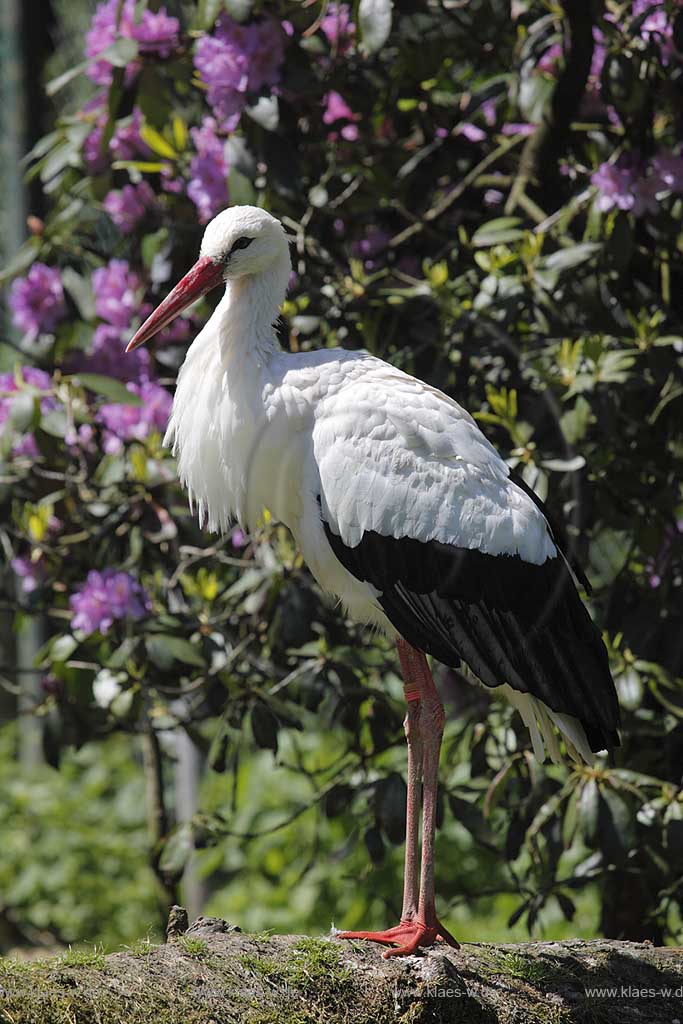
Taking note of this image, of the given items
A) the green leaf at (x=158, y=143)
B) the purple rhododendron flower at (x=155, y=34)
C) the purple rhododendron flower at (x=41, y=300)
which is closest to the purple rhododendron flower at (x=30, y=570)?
the purple rhododendron flower at (x=41, y=300)

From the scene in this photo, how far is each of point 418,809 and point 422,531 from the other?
0.78m

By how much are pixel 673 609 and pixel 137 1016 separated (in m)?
2.04

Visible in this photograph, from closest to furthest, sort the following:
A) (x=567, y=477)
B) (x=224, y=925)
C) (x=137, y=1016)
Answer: (x=137, y=1016) → (x=224, y=925) → (x=567, y=477)

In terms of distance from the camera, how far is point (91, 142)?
4414 millimetres

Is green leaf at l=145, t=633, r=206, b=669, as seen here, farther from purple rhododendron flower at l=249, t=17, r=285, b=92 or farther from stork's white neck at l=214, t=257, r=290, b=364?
purple rhododendron flower at l=249, t=17, r=285, b=92

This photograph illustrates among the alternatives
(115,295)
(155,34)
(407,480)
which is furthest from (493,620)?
(155,34)

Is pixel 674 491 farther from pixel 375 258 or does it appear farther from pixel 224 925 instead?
pixel 224 925

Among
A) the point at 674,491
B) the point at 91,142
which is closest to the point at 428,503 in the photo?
the point at 674,491

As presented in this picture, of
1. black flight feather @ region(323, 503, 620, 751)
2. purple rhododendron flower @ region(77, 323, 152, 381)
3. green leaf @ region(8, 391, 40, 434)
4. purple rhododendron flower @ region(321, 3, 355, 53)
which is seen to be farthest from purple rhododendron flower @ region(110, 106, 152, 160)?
black flight feather @ region(323, 503, 620, 751)

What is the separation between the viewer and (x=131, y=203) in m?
4.56

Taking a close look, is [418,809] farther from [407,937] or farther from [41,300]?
[41,300]

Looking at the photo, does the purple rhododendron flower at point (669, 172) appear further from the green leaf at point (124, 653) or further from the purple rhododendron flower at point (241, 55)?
the green leaf at point (124, 653)

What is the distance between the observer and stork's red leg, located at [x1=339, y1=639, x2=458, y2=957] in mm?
3092

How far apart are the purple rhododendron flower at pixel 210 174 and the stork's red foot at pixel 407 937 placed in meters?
2.26
